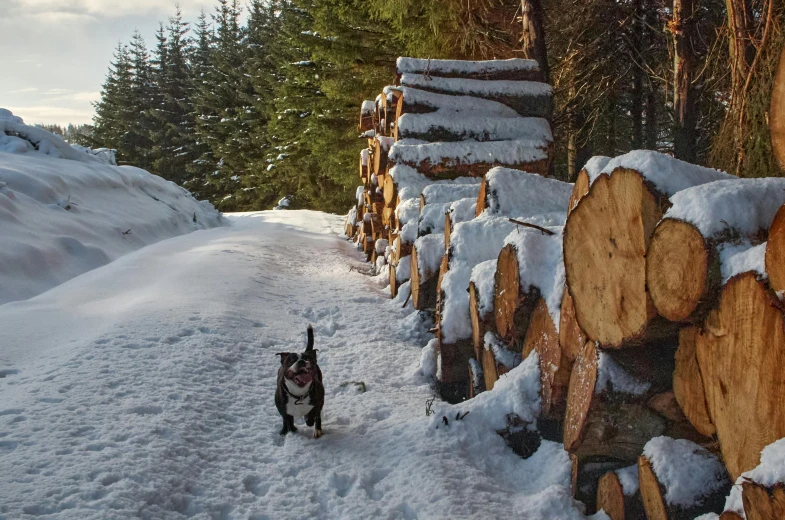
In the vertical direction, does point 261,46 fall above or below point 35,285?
above

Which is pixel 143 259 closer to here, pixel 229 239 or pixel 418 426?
pixel 229 239

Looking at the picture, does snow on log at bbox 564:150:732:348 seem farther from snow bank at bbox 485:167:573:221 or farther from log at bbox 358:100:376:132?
log at bbox 358:100:376:132

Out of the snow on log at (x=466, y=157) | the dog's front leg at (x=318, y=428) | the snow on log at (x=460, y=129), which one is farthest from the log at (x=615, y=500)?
the snow on log at (x=460, y=129)

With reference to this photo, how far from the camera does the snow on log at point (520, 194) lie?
421 cm

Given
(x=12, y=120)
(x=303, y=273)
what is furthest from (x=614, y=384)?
(x=12, y=120)

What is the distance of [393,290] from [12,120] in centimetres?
1023

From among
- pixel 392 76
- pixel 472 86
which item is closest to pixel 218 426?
pixel 472 86

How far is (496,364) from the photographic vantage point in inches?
135

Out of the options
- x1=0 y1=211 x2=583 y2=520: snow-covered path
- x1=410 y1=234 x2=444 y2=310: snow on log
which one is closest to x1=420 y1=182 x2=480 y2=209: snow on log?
x1=410 y1=234 x2=444 y2=310: snow on log

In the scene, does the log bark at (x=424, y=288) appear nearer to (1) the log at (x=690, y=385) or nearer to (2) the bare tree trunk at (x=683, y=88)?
(1) the log at (x=690, y=385)

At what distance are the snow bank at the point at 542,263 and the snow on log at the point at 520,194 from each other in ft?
3.16

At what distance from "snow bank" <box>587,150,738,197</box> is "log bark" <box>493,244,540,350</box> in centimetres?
105

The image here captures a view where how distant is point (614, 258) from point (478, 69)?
256 inches

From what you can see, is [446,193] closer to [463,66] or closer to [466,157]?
[466,157]
